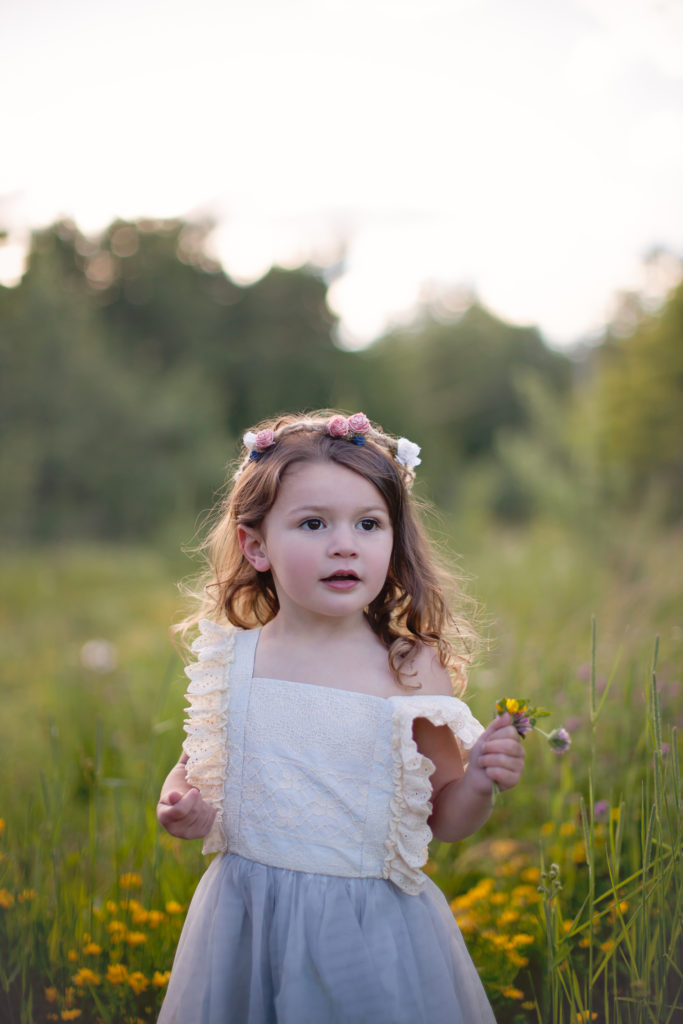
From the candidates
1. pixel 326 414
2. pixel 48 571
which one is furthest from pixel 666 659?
pixel 48 571

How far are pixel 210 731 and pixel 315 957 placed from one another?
0.44 meters

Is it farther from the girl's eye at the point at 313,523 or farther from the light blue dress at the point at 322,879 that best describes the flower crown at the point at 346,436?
the light blue dress at the point at 322,879

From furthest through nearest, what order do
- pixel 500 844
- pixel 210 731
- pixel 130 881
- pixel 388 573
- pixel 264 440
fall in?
1. pixel 500 844
2. pixel 130 881
3. pixel 388 573
4. pixel 264 440
5. pixel 210 731

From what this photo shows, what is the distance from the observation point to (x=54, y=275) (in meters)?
11.2

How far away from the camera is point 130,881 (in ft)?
6.75

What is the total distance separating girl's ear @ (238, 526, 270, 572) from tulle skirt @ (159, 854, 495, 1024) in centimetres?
57

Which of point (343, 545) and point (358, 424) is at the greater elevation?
point (358, 424)

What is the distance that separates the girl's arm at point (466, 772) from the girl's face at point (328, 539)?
0.97 ft

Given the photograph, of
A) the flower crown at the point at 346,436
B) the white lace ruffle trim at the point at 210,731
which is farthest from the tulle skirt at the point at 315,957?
the flower crown at the point at 346,436

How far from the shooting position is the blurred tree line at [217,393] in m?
9.04

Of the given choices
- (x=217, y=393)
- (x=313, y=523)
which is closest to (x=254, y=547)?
(x=313, y=523)

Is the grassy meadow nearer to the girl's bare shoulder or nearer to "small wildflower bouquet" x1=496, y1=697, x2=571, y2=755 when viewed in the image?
"small wildflower bouquet" x1=496, y1=697, x2=571, y2=755

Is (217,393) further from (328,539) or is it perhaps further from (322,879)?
(322,879)

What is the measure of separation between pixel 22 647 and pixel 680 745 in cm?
470
